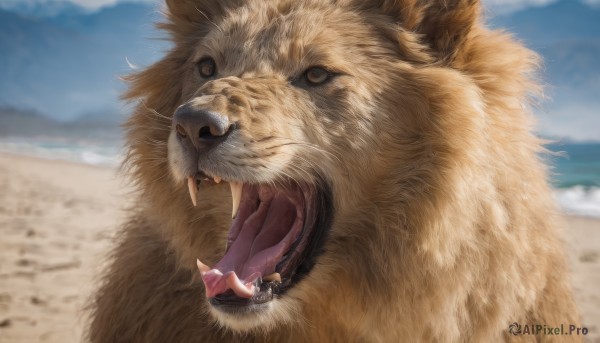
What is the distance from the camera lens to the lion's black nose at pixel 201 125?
2.57 meters

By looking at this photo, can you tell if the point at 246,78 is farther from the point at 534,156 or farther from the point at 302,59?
the point at 534,156

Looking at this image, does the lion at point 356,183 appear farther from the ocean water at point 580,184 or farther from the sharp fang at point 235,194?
the ocean water at point 580,184

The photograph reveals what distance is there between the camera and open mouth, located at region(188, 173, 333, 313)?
2801mm

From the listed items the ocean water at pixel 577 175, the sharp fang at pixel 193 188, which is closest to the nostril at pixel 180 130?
the sharp fang at pixel 193 188

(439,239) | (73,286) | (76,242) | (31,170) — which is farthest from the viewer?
(31,170)

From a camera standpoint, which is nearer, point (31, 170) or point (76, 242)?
point (76, 242)

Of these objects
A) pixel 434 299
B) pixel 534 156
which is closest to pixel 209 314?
pixel 434 299

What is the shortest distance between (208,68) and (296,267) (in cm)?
96

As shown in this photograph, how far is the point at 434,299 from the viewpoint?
9.32 ft

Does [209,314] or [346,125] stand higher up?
[346,125]

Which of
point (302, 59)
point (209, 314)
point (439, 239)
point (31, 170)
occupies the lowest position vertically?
point (209, 314)

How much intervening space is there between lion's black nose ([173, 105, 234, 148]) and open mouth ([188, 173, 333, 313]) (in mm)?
201

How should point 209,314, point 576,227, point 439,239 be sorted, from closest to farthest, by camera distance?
point 439,239 → point 209,314 → point 576,227

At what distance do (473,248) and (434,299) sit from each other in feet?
0.80
